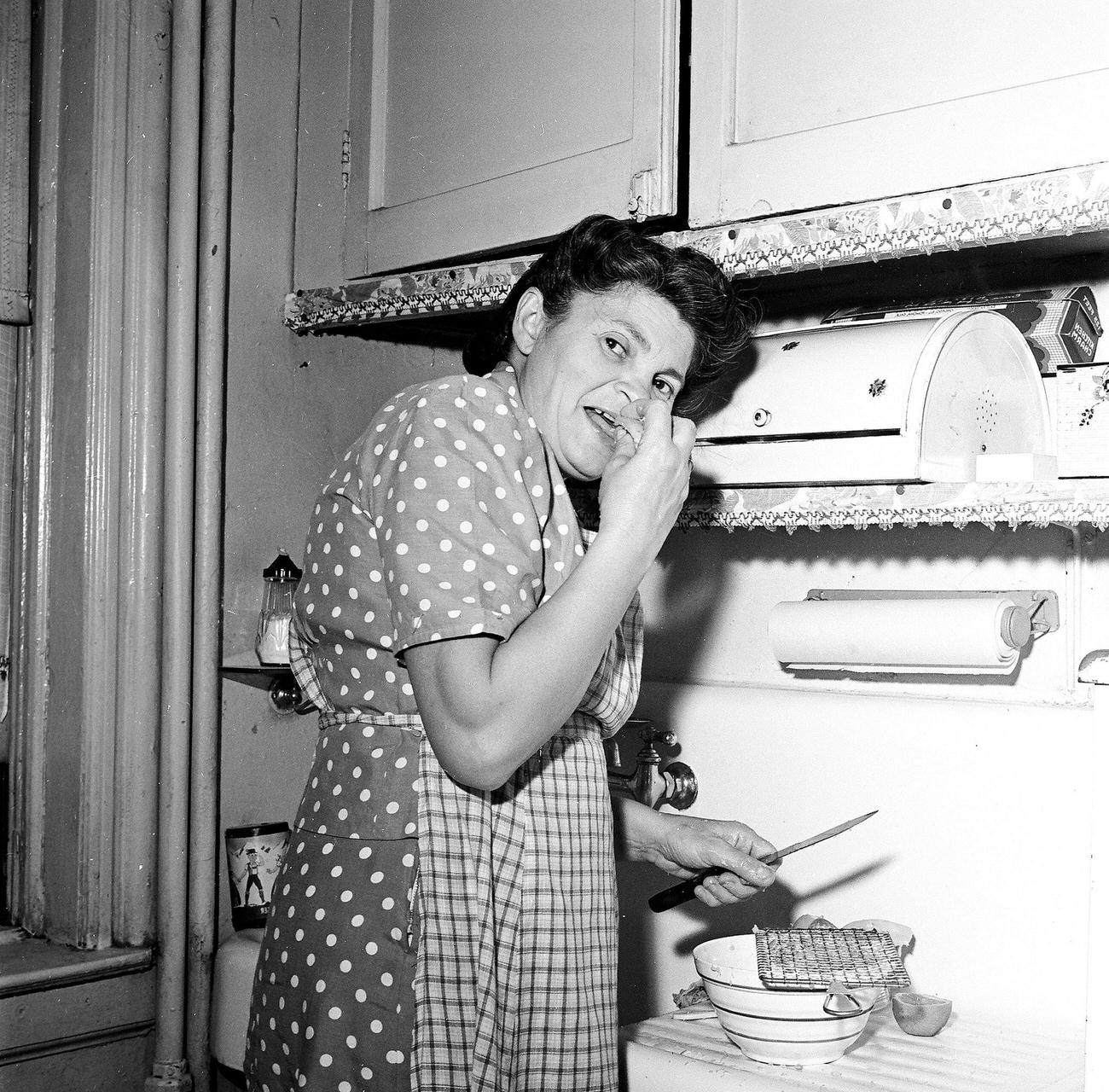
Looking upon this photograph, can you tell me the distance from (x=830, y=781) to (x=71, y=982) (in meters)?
0.98

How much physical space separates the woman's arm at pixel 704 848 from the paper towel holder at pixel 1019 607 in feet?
1.14

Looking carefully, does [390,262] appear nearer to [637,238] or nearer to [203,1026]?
[637,238]

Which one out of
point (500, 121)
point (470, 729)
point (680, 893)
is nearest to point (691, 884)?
point (680, 893)

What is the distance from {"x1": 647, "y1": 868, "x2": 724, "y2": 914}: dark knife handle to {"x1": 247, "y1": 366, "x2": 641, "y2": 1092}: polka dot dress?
14 cm

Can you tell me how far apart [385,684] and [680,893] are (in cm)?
43

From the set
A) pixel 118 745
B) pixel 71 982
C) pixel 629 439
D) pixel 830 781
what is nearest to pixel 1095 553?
pixel 830 781

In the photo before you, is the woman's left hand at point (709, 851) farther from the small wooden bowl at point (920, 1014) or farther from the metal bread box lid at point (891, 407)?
the metal bread box lid at point (891, 407)

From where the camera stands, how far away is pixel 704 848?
1340mm

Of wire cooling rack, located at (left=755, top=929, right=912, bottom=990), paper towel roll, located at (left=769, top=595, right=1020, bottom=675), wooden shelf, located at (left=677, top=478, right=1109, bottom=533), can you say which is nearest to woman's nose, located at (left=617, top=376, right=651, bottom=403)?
wooden shelf, located at (left=677, top=478, right=1109, bottom=533)

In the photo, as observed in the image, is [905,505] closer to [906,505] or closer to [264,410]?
[906,505]

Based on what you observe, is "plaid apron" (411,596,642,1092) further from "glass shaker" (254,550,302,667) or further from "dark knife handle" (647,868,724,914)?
"glass shaker" (254,550,302,667)

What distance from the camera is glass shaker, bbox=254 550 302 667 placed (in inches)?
67.0

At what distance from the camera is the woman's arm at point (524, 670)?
958mm

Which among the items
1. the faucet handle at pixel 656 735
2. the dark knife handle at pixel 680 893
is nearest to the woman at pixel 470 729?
the dark knife handle at pixel 680 893
